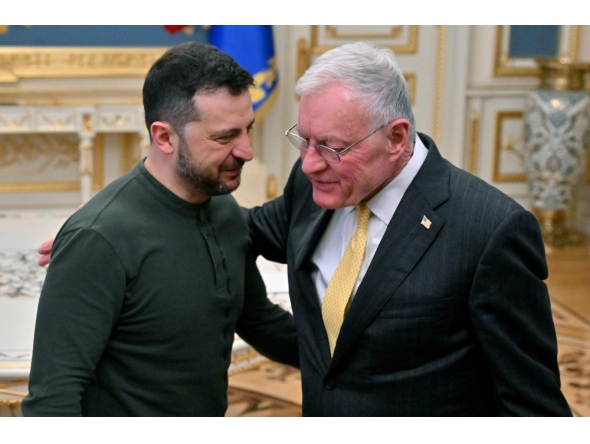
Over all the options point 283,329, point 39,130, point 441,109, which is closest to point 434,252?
point 283,329

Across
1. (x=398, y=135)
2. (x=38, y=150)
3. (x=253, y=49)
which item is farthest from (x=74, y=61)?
(x=398, y=135)

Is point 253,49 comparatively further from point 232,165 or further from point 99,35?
point 232,165

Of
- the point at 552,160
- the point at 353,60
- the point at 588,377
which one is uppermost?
the point at 353,60

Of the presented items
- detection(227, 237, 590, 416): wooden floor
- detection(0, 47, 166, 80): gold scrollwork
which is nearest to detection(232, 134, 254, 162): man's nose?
detection(227, 237, 590, 416): wooden floor

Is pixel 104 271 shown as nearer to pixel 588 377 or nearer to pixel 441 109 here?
pixel 588 377

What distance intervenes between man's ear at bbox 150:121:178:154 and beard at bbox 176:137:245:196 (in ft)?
0.07

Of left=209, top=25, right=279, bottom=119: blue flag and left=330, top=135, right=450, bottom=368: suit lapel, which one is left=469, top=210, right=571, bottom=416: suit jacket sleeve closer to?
left=330, top=135, right=450, bottom=368: suit lapel

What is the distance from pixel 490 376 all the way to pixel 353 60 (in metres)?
0.67

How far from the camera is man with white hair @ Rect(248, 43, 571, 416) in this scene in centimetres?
153

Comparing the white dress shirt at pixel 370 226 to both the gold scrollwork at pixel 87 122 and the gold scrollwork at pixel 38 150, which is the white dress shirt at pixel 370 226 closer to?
the gold scrollwork at pixel 87 122

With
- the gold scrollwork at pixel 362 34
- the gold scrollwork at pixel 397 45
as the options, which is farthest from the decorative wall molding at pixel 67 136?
the gold scrollwork at pixel 362 34

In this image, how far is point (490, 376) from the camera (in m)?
1.58

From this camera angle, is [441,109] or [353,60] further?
[441,109]

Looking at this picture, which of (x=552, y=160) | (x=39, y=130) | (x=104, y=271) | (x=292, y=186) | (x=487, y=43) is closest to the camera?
(x=104, y=271)
